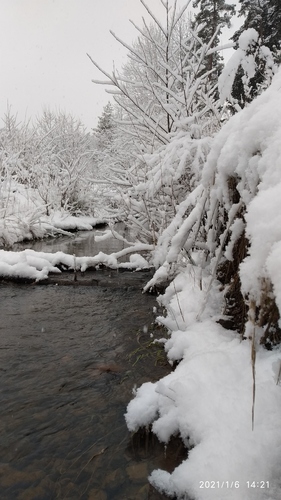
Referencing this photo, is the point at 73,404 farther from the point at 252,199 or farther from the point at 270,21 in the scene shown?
the point at 270,21

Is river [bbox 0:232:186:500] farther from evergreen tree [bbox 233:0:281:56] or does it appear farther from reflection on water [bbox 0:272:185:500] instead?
evergreen tree [bbox 233:0:281:56]

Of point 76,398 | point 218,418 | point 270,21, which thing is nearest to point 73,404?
point 76,398

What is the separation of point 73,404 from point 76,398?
2.4 inches

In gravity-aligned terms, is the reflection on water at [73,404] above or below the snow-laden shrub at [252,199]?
below

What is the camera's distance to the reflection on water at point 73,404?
143 centimetres

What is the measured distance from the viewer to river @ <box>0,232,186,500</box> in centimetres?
144

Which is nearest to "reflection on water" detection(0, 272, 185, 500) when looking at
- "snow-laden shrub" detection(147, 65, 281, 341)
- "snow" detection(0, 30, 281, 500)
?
"snow" detection(0, 30, 281, 500)

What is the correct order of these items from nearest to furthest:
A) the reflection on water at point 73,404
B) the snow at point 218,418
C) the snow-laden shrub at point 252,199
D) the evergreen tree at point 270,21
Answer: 1. the snow-laden shrub at point 252,199
2. the snow at point 218,418
3. the reflection on water at point 73,404
4. the evergreen tree at point 270,21

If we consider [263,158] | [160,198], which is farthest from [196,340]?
[160,198]

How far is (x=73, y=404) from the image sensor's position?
196 cm

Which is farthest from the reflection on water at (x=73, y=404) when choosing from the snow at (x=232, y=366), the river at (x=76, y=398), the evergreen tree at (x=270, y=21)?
the evergreen tree at (x=270, y=21)

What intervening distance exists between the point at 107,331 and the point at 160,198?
1.83 metres

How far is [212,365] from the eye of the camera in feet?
5.48

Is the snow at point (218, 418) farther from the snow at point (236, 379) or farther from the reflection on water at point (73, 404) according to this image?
the reflection on water at point (73, 404)
